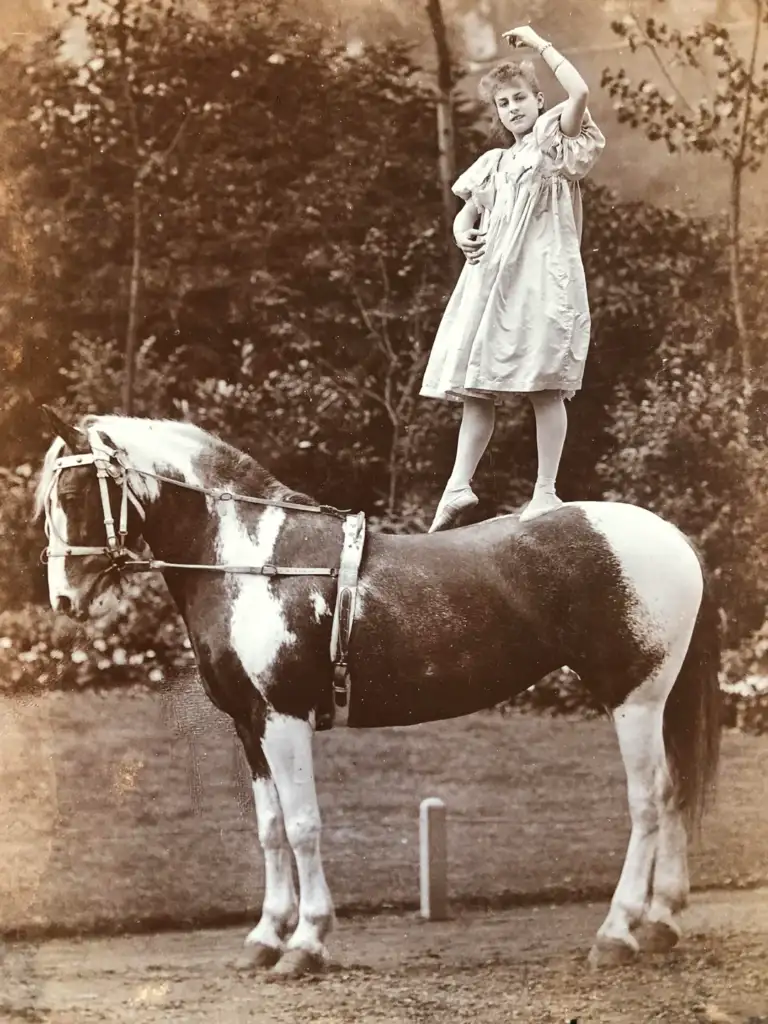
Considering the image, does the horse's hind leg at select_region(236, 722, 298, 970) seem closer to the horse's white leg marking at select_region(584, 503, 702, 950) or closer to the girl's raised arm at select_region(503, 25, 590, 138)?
the horse's white leg marking at select_region(584, 503, 702, 950)

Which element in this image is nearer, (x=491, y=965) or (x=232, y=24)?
(x=491, y=965)

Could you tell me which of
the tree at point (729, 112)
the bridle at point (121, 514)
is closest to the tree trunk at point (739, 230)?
the tree at point (729, 112)

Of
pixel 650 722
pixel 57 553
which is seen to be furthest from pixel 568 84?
pixel 57 553

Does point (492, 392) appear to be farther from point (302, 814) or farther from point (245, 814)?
point (245, 814)

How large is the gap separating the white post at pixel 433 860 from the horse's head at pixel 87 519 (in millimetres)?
1187

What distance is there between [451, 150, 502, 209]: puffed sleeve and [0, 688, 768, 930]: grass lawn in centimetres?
163

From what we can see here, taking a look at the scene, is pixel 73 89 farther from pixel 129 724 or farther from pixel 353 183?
pixel 129 724

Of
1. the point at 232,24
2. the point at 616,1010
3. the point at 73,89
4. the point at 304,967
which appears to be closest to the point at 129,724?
the point at 304,967

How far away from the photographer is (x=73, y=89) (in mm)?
3695

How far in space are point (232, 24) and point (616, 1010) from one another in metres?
3.27

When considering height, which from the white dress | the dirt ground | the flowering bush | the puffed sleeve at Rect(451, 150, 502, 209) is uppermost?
the puffed sleeve at Rect(451, 150, 502, 209)

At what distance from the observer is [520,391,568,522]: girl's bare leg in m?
3.52

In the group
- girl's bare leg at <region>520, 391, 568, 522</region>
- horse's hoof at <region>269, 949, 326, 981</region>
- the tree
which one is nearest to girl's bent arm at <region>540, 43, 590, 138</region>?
the tree

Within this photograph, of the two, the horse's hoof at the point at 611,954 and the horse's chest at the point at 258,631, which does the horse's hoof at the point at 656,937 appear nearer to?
the horse's hoof at the point at 611,954
